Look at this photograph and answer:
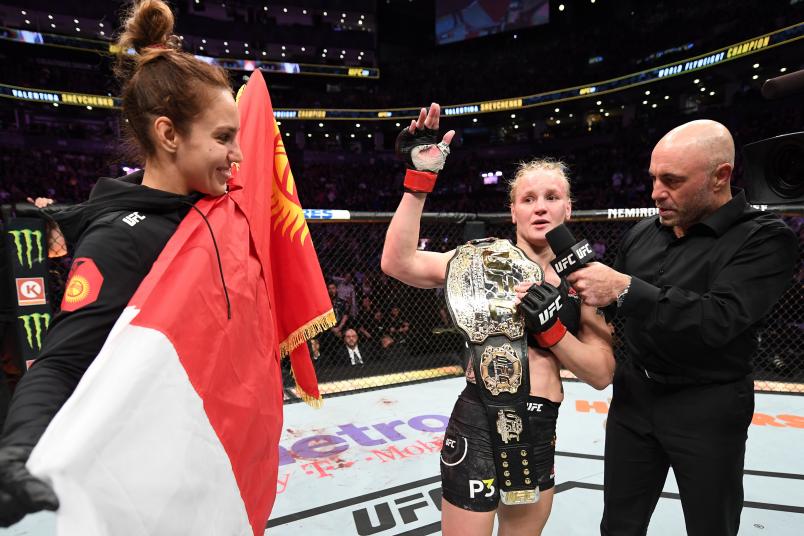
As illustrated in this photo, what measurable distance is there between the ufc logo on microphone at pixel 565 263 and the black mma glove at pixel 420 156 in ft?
1.49

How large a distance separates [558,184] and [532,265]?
295mm

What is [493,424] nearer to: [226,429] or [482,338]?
[482,338]

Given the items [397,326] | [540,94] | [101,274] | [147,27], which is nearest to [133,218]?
[101,274]

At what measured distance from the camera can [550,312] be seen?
1.37 metres

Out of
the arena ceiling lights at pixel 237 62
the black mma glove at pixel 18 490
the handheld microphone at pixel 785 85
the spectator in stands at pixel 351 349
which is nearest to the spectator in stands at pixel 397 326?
the spectator in stands at pixel 351 349

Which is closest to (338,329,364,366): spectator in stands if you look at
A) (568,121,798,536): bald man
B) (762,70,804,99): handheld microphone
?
(568,121,798,536): bald man

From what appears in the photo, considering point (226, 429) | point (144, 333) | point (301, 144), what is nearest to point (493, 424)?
point (226, 429)

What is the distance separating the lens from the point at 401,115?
2047cm

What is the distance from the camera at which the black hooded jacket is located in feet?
2.45

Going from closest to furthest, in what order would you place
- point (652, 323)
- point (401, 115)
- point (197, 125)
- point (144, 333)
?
point (144, 333), point (197, 125), point (652, 323), point (401, 115)

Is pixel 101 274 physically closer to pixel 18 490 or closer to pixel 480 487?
pixel 18 490

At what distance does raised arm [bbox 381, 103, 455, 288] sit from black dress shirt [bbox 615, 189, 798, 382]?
26.7 inches

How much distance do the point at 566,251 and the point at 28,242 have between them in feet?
9.55

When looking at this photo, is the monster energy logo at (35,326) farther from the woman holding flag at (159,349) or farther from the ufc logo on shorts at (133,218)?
the ufc logo on shorts at (133,218)
